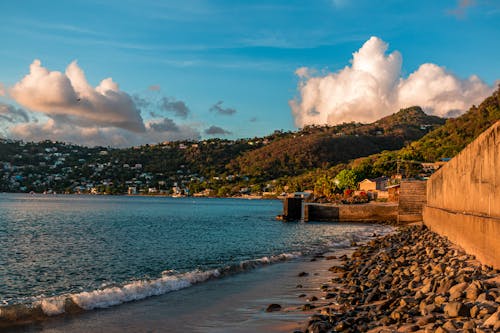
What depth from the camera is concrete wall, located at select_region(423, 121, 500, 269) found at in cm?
1016

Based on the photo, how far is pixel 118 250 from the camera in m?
27.7

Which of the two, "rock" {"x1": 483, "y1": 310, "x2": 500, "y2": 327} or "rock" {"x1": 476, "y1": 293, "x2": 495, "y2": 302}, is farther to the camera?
"rock" {"x1": 476, "y1": 293, "x2": 495, "y2": 302}

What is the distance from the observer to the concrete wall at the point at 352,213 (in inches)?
2031

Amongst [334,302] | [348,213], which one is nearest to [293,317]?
[334,302]

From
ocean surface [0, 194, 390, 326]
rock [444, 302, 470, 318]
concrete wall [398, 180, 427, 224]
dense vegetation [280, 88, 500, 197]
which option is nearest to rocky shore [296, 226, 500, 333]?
rock [444, 302, 470, 318]

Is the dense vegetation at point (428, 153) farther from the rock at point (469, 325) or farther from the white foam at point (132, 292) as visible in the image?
the rock at point (469, 325)

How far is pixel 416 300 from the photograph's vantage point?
885cm

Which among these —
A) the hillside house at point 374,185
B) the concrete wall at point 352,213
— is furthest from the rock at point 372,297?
the hillside house at point 374,185

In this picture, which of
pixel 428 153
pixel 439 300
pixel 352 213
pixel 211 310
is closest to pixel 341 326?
pixel 439 300

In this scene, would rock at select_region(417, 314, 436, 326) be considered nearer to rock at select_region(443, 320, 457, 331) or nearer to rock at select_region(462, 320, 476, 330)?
rock at select_region(443, 320, 457, 331)

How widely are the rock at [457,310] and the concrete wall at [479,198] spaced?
293 cm

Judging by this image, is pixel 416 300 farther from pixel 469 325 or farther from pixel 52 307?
pixel 52 307

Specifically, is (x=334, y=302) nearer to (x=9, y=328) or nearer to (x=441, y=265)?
(x=441, y=265)

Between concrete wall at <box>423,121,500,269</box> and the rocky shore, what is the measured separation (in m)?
0.45
